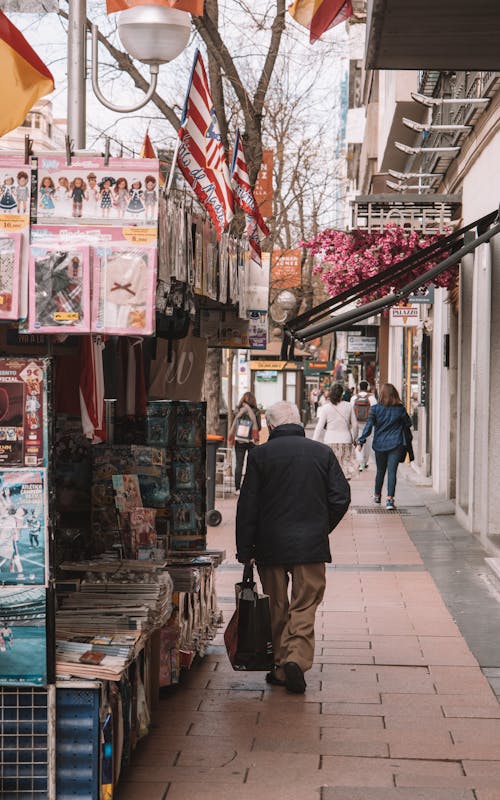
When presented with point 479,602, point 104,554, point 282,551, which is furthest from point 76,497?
point 479,602

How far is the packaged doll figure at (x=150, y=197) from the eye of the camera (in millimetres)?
4863

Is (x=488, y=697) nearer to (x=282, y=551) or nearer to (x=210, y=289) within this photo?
(x=282, y=551)

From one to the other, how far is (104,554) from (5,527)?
2.18 m

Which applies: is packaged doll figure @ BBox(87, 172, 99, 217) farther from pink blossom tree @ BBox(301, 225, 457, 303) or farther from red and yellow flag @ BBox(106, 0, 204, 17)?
pink blossom tree @ BBox(301, 225, 457, 303)

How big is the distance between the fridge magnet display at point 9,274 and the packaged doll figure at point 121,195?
1.39 feet

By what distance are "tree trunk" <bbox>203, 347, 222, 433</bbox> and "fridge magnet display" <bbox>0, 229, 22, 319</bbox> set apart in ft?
52.8

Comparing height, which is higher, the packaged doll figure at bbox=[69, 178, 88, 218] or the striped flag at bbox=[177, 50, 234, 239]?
the striped flag at bbox=[177, 50, 234, 239]

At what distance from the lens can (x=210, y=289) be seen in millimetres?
6613

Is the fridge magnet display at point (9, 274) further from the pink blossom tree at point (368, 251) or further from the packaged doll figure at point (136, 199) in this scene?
the pink blossom tree at point (368, 251)

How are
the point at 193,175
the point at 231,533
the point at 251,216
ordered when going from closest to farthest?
the point at 193,175 → the point at 251,216 → the point at 231,533

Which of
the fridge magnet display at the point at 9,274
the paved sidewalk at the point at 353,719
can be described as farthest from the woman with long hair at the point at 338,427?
the fridge magnet display at the point at 9,274

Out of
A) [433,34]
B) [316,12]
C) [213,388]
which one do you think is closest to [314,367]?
[213,388]

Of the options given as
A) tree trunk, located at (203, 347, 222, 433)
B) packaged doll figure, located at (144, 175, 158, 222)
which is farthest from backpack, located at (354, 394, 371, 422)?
packaged doll figure, located at (144, 175, 158, 222)

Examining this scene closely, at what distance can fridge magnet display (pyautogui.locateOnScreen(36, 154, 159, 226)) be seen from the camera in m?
4.85
